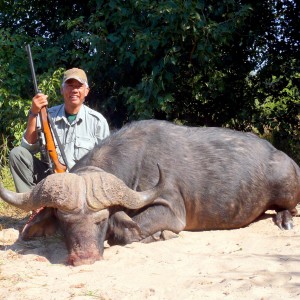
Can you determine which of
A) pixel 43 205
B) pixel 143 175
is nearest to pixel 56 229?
pixel 43 205

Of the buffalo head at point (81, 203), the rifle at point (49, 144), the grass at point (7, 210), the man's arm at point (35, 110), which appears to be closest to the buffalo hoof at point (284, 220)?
the buffalo head at point (81, 203)

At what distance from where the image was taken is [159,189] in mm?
5445

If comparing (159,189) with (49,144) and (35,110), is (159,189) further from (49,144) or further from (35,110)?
(35,110)

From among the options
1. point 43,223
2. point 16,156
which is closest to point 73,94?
point 16,156

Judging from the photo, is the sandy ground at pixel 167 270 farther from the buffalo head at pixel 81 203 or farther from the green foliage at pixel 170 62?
the green foliage at pixel 170 62

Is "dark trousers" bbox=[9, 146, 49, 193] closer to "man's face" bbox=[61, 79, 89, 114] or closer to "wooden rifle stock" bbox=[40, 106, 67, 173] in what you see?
"wooden rifle stock" bbox=[40, 106, 67, 173]

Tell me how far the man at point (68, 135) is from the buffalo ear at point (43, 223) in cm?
113

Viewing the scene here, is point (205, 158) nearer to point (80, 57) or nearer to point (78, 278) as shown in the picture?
point (78, 278)

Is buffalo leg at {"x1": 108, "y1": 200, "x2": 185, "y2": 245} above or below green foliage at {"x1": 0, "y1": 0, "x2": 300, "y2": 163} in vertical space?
below

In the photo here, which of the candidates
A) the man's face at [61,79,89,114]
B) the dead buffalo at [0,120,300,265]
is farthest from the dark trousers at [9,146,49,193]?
the dead buffalo at [0,120,300,265]

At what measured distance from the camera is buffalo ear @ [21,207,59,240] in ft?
17.6

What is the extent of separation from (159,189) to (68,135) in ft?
5.72

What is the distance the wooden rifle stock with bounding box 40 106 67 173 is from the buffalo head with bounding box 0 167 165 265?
101 cm

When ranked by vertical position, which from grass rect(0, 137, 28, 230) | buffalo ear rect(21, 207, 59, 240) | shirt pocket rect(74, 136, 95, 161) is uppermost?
shirt pocket rect(74, 136, 95, 161)
